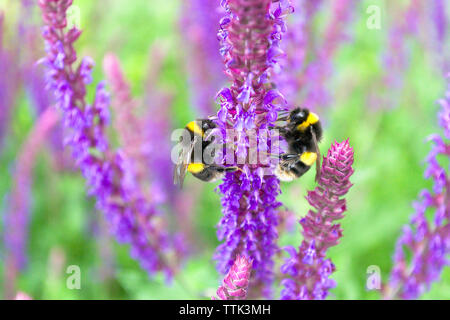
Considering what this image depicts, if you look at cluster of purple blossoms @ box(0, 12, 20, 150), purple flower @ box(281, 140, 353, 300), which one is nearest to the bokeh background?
cluster of purple blossoms @ box(0, 12, 20, 150)

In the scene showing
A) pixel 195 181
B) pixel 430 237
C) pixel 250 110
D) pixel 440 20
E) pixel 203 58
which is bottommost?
pixel 430 237

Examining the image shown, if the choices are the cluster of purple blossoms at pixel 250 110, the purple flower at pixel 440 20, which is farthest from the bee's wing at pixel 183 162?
the purple flower at pixel 440 20

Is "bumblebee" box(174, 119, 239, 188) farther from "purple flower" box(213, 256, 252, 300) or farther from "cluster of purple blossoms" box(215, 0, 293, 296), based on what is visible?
"purple flower" box(213, 256, 252, 300)

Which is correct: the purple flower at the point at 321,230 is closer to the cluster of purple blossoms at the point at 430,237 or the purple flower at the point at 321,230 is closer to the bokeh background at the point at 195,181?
the cluster of purple blossoms at the point at 430,237

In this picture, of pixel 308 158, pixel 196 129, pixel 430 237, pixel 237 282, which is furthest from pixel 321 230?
pixel 430 237

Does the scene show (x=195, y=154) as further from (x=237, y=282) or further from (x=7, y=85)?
(x=7, y=85)

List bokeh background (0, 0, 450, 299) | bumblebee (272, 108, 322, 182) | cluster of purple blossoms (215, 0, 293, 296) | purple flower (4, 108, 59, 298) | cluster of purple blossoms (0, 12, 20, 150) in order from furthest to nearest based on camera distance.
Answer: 1. cluster of purple blossoms (0, 12, 20, 150)
2. bokeh background (0, 0, 450, 299)
3. purple flower (4, 108, 59, 298)
4. bumblebee (272, 108, 322, 182)
5. cluster of purple blossoms (215, 0, 293, 296)
